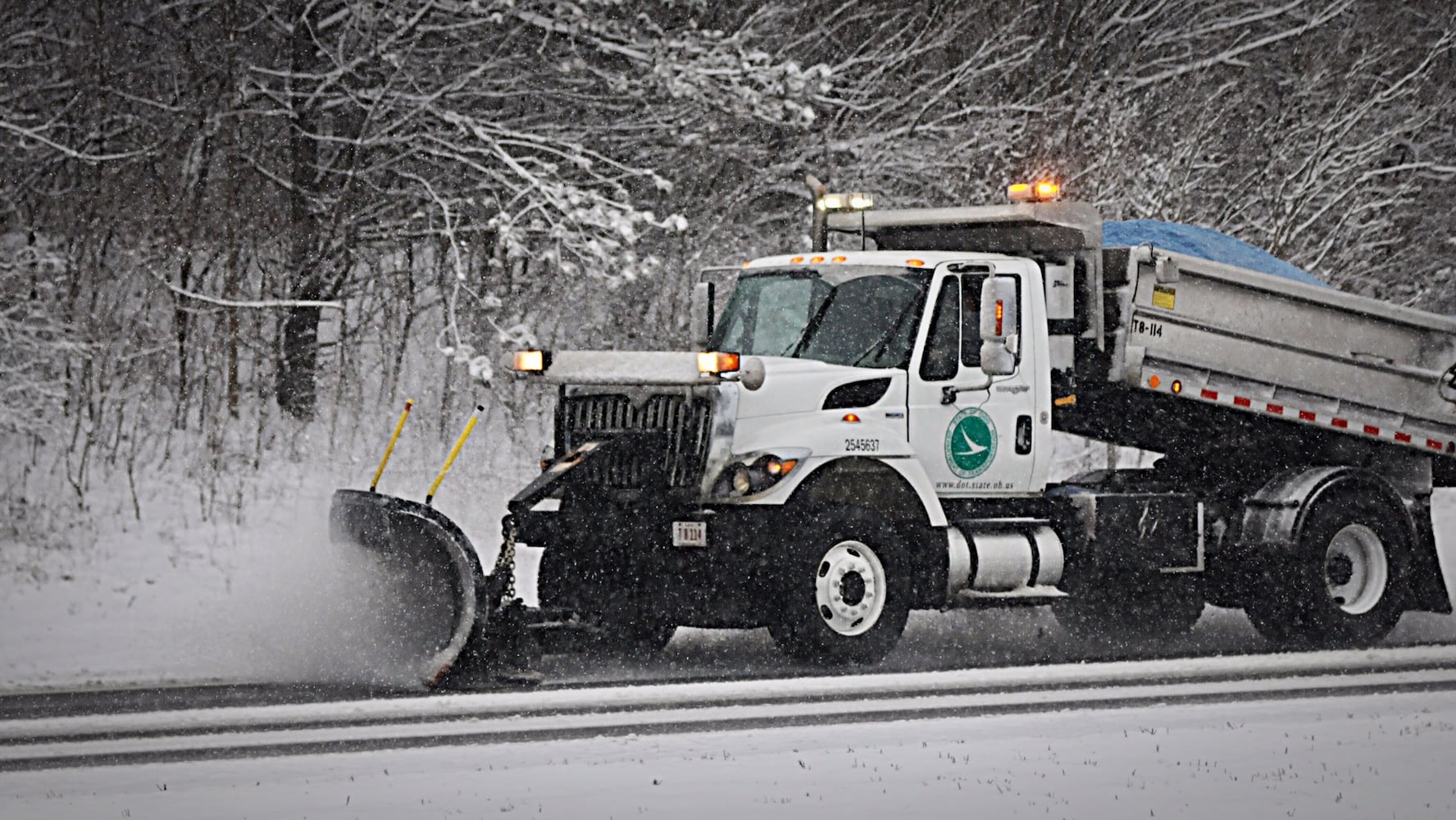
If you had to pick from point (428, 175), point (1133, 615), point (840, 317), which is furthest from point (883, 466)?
point (428, 175)

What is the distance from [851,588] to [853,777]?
3.28m

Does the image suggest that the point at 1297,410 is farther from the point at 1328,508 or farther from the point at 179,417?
the point at 179,417

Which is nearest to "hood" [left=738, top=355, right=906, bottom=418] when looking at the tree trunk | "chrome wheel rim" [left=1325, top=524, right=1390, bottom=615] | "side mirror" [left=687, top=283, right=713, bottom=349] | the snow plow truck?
the snow plow truck

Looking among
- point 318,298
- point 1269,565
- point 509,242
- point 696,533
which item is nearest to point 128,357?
point 318,298

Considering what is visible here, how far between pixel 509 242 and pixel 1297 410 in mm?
6484

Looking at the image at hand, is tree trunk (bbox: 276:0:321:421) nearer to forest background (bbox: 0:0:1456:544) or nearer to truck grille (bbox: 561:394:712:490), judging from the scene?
forest background (bbox: 0:0:1456:544)

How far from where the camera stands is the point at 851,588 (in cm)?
1115

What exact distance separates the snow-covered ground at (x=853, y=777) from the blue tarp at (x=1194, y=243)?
4.51m

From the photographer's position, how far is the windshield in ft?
38.0

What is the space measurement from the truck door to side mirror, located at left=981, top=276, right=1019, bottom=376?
0.86 feet

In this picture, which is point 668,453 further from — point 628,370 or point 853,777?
point 853,777

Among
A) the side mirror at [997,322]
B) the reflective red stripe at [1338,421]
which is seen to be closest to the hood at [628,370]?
the side mirror at [997,322]

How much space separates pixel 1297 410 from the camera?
12.9m

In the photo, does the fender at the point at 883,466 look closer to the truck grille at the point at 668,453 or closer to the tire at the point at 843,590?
the tire at the point at 843,590
